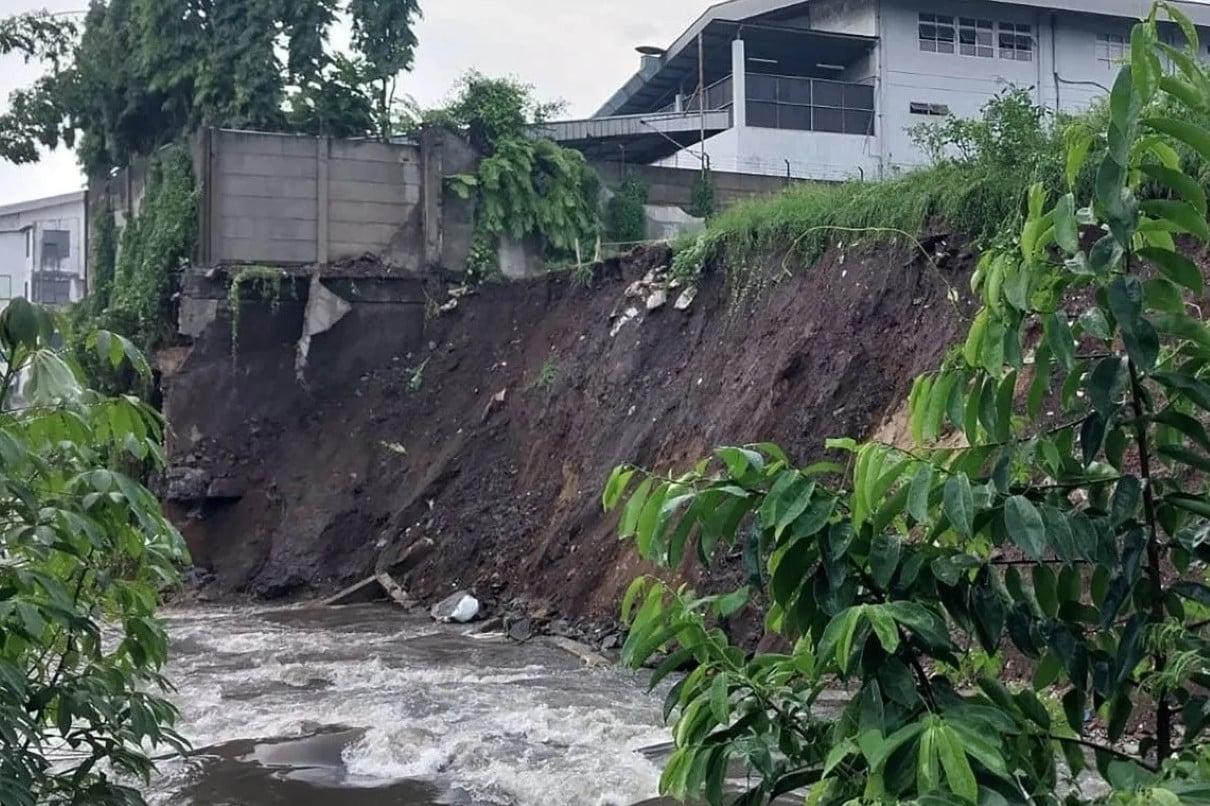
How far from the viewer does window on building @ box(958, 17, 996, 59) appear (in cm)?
2425

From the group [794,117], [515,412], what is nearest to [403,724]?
[515,412]

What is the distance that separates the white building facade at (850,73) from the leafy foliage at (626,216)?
202cm

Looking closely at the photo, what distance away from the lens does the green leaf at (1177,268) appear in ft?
6.38

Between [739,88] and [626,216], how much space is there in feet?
13.7

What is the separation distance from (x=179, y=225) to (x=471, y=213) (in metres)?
4.44

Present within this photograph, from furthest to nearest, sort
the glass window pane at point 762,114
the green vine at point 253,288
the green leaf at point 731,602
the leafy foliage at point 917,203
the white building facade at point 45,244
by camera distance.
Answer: the white building facade at point 45,244 < the glass window pane at point 762,114 < the green vine at point 253,288 < the leafy foliage at point 917,203 < the green leaf at point 731,602

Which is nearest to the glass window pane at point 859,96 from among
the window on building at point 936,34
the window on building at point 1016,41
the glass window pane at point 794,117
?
the glass window pane at point 794,117

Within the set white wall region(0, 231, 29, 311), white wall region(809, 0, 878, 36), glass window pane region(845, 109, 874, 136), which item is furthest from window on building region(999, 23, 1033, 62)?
white wall region(0, 231, 29, 311)

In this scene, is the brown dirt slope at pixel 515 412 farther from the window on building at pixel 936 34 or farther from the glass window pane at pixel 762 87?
the window on building at pixel 936 34

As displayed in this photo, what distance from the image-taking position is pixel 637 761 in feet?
23.2

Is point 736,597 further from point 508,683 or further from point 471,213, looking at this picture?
point 471,213

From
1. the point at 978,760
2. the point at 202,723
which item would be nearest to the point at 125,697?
the point at 978,760

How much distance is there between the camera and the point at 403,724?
8352mm

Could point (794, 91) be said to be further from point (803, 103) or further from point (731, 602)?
point (731, 602)
